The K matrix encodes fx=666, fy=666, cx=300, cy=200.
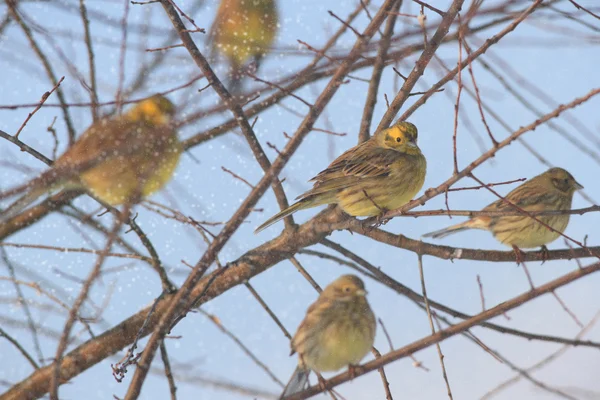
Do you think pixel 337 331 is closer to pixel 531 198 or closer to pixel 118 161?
pixel 118 161

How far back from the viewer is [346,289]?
1.94 metres

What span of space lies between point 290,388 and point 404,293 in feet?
1.88

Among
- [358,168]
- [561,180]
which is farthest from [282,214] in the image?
→ [561,180]

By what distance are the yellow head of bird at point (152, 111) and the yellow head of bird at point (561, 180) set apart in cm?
181

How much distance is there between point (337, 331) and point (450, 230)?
1.30 metres

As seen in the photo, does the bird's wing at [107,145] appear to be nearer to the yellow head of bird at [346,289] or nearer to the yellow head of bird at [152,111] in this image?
the yellow head of bird at [152,111]

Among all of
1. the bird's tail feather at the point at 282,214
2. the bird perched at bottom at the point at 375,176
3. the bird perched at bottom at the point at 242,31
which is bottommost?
the bird's tail feather at the point at 282,214

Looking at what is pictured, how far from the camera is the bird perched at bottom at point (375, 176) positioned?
2521 millimetres

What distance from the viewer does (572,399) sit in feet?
6.45

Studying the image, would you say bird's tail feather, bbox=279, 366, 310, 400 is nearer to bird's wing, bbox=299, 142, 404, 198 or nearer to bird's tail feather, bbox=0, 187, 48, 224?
bird's wing, bbox=299, 142, 404, 198

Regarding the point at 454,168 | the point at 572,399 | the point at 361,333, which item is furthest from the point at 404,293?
the point at 454,168

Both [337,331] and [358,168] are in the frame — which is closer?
[337,331]

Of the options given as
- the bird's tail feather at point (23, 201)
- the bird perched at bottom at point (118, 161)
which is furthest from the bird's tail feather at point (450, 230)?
the bird's tail feather at point (23, 201)

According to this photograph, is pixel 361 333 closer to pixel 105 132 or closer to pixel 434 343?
pixel 434 343
